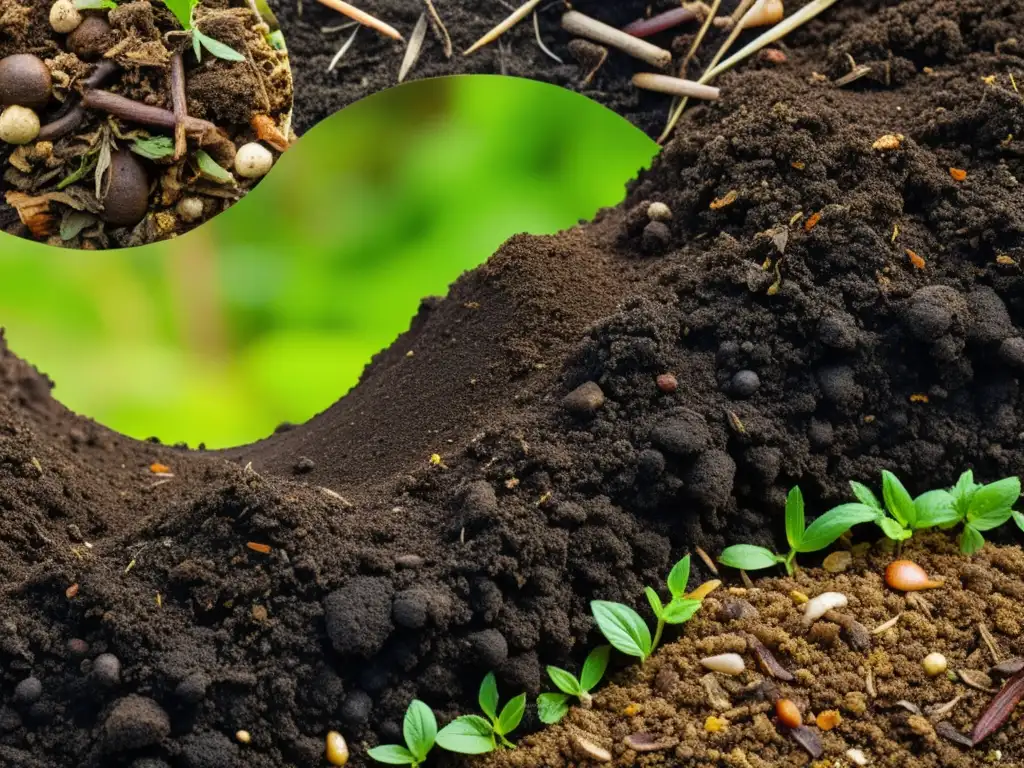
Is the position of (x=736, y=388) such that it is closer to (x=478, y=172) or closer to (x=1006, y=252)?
(x=1006, y=252)

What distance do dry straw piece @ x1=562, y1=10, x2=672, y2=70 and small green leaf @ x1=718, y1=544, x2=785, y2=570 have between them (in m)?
1.37

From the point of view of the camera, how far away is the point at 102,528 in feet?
6.86

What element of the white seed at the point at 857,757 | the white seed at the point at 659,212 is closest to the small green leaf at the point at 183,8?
the white seed at the point at 659,212

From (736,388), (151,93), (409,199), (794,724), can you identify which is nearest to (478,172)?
(409,199)

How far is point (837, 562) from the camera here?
182cm

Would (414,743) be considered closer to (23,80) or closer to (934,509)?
(934,509)

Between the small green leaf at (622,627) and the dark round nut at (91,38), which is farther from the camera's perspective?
the dark round nut at (91,38)

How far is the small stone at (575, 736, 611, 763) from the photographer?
1538 mm

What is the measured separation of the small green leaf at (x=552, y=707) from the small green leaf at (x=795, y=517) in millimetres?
426

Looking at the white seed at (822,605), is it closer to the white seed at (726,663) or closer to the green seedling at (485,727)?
the white seed at (726,663)

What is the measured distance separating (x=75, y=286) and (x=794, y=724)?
1.63 metres

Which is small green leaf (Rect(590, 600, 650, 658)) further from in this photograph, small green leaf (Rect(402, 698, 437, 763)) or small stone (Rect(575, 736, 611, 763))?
small green leaf (Rect(402, 698, 437, 763))

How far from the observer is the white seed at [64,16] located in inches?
87.7

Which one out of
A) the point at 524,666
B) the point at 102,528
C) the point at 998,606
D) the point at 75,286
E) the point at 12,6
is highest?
the point at 12,6
